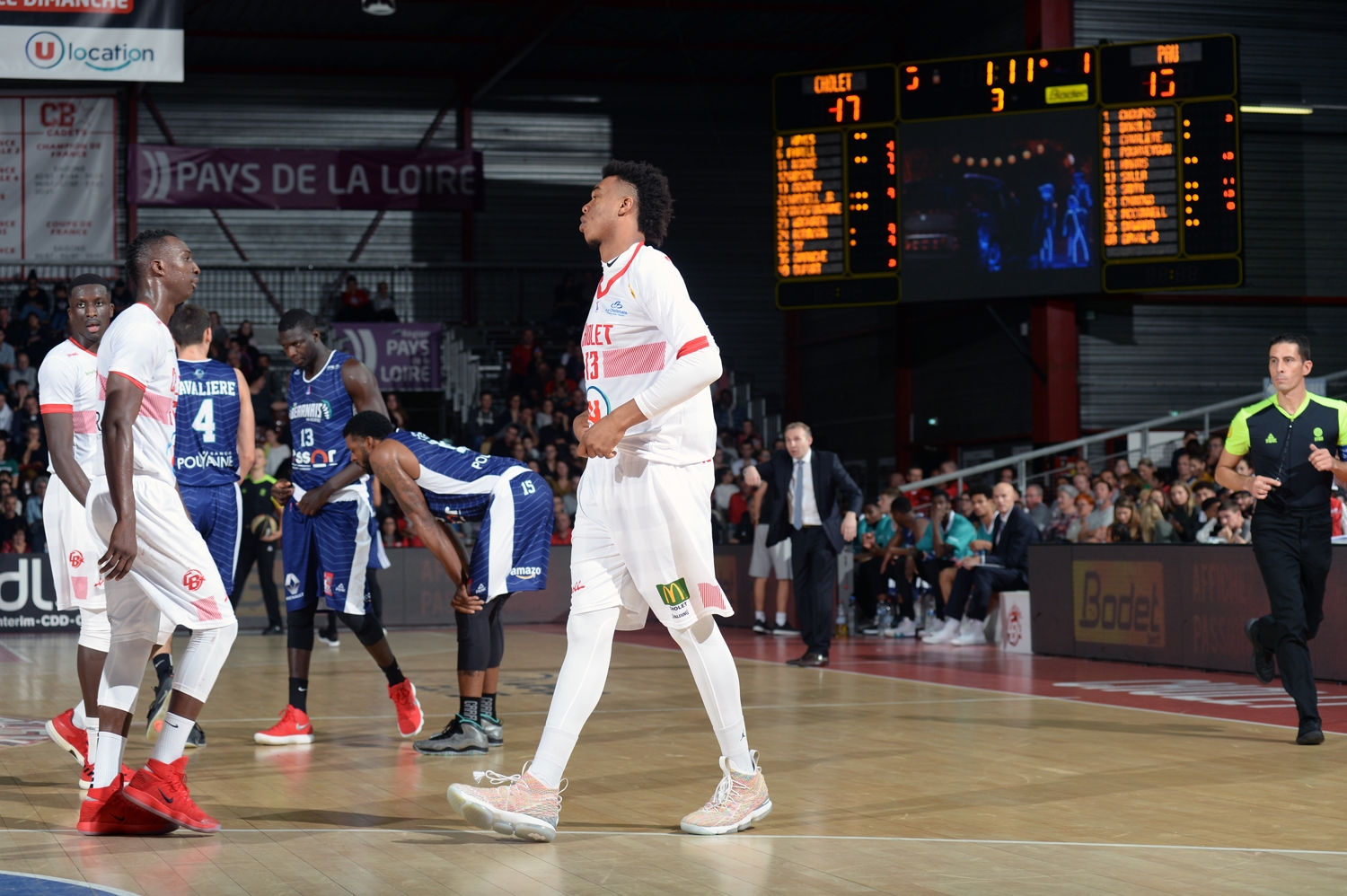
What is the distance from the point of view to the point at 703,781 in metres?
6.39

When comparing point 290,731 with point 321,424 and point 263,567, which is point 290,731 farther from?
point 263,567

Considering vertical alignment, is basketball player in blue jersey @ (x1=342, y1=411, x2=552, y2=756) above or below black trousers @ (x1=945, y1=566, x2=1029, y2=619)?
above

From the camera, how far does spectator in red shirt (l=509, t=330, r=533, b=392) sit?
2462 cm

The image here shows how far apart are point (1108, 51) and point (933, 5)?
8314mm

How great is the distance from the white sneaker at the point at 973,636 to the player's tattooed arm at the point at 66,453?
9.66 m

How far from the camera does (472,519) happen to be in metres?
7.63

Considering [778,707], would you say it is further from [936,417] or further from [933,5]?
[933,5]

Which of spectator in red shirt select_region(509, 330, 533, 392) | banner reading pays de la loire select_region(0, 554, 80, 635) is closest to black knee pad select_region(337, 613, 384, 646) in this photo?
banner reading pays de la loire select_region(0, 554, 80, 635)

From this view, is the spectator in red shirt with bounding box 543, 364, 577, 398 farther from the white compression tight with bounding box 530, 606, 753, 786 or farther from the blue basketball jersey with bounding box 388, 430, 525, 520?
the white compression tight with bounding box 530, 606, 753, 786

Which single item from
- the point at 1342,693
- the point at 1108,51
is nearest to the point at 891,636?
the point at 1342,693

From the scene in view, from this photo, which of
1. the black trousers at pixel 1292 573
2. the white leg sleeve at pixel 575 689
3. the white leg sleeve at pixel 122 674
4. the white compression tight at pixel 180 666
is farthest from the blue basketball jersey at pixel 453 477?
the black trousers at pixel 1292 573

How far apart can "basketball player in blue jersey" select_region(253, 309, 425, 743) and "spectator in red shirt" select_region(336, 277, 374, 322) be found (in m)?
17.6

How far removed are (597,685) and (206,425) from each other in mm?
3221

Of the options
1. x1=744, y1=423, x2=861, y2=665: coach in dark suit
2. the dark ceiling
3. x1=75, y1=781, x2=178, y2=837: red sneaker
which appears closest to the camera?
x1=75, y1=781, x2=178, y2=837: red sneaker
